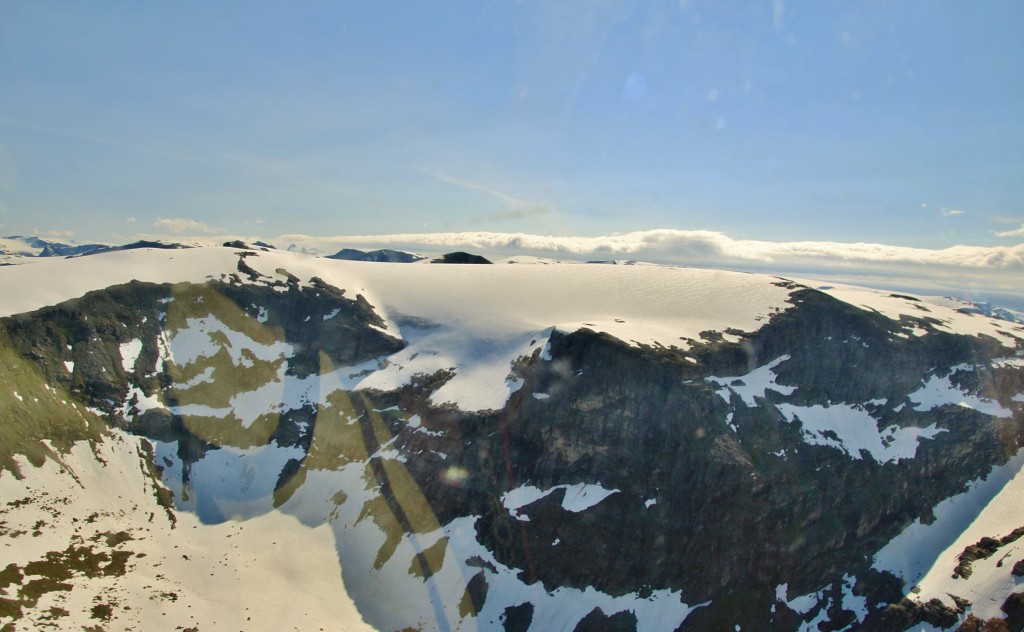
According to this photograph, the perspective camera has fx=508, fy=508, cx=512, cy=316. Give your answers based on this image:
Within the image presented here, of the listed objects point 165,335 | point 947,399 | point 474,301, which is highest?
point 474,301

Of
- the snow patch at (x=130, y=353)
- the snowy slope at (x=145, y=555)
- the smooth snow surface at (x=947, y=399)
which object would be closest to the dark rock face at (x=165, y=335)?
the snow patch at (x=130, y=353)

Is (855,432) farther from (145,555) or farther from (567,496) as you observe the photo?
(145,555)

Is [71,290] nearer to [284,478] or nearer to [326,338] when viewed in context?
[326,338]

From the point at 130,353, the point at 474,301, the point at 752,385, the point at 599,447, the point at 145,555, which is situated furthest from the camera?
the point at 474,301

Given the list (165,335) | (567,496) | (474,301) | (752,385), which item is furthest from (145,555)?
(752,385)

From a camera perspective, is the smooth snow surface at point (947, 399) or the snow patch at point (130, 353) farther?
the snow patch at point (130, 353)

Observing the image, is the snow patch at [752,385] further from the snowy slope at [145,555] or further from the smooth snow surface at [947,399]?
the snowy slope at [145,555]

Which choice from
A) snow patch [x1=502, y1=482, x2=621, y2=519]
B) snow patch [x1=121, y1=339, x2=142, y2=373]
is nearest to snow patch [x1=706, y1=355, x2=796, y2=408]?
snow patch [x1=502, y1=482, x2=621, y2=519]

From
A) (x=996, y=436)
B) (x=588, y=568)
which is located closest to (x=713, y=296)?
(x=996, y=436)

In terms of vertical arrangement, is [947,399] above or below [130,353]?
below
